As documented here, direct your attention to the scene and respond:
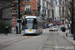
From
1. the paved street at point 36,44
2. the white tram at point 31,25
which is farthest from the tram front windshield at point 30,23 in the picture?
the paved street at point 36,44

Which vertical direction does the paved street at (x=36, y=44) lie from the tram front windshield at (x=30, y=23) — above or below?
below

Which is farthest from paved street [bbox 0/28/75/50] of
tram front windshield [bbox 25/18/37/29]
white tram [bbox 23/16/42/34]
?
tram front windshield [bbox 25/18/37/29]

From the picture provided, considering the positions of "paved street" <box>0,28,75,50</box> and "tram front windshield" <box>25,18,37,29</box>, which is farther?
"tram front windshield" <box>25,18,37,29</box>

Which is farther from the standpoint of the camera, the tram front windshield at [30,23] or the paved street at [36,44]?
the tram front windshield at [30,23]

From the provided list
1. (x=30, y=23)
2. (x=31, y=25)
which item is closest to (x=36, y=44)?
(x=31, y=25)

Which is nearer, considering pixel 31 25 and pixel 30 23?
pixel 31 25

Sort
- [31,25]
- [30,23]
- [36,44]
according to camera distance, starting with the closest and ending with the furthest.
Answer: [36,44] → [31,25] → [30,23]

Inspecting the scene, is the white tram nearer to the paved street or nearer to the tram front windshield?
the tram front windshield

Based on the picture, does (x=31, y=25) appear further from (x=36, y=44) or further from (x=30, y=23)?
(x=36, y=44)

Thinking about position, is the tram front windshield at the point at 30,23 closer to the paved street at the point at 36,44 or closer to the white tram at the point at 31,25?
the white tram at the point at 31,25

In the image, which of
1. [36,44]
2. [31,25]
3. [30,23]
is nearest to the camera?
[36,44]

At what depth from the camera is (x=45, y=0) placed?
306ft

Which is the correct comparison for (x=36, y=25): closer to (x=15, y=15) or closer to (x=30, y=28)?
(x=30, y=28)

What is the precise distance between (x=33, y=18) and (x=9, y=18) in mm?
22343
